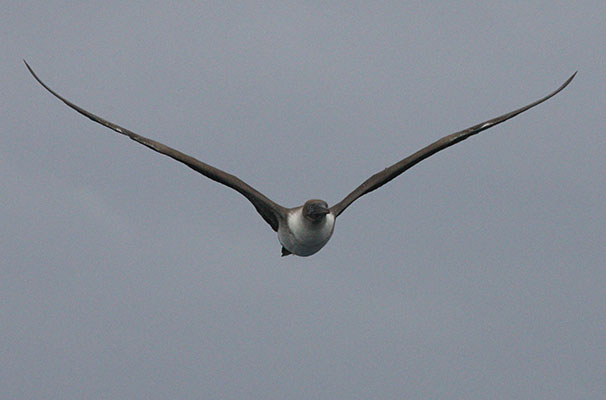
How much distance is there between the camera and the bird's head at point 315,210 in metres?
21.9

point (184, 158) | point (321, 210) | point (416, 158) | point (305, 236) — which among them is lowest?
point (305, 236)

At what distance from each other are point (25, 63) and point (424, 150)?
8.03m

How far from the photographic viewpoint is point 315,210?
72.0ft

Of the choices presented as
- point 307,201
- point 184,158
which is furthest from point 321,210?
point 184,158

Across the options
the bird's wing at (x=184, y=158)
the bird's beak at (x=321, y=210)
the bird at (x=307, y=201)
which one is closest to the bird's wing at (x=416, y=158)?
the bird at (x=307, y=201)

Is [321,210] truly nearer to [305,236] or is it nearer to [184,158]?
[305,236]

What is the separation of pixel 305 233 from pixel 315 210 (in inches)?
30.9

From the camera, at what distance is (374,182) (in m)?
23.6

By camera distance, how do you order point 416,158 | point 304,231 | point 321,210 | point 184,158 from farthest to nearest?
point 416,158, point 304,231, point 184,158, point 321,210

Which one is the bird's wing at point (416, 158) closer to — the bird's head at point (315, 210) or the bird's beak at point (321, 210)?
the bird's head at point (315, 210)

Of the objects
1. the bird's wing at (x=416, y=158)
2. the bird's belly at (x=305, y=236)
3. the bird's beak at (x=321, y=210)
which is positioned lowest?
the bird's belly at (x=305, y=236)

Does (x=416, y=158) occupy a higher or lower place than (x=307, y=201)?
higher

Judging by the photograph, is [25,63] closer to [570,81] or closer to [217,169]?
[217,169]

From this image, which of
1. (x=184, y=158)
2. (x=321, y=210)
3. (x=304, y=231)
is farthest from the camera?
(x=304, y=231)
